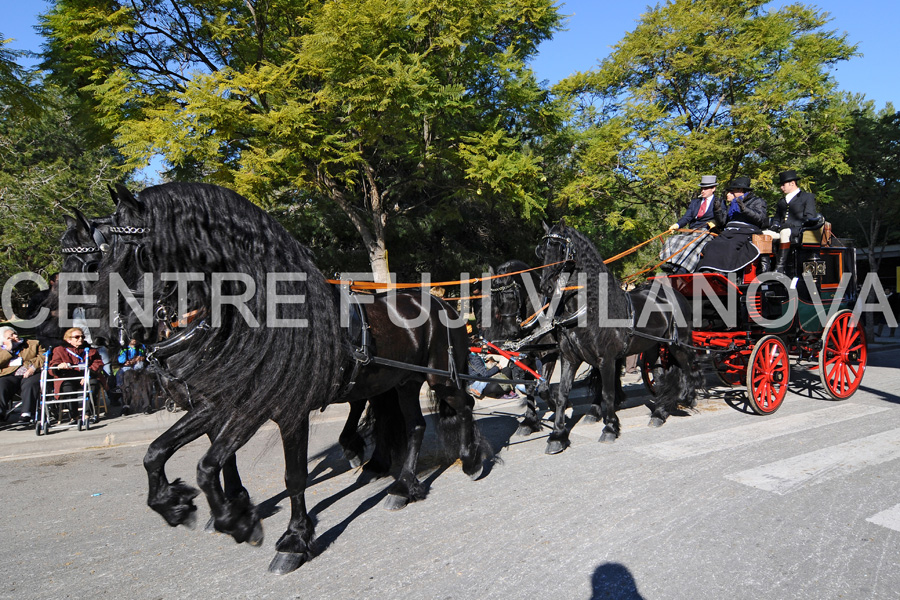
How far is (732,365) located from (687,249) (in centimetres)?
168

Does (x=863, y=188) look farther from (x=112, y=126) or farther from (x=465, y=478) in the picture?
(x=112, y=126)

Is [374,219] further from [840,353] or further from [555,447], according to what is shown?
[840,353]

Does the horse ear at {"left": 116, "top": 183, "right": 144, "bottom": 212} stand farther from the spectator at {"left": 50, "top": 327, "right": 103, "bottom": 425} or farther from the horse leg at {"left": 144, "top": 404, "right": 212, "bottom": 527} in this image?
the spectator at {"left": 50, "top": 327, "right": 103, "bottom": 425}

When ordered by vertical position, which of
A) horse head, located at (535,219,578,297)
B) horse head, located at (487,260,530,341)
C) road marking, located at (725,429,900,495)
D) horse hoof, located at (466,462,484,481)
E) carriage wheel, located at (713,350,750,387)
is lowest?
horse hoof, located at (466,462,484,481)

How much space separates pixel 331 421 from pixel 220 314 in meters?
5.15

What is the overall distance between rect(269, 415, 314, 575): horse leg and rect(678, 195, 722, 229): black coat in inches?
254

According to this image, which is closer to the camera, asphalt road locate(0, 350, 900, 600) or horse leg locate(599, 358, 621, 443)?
asphalt road locate(0, 350, 900, 600)

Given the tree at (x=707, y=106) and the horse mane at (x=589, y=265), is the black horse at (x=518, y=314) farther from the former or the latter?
the tree at (x=707, y=106)

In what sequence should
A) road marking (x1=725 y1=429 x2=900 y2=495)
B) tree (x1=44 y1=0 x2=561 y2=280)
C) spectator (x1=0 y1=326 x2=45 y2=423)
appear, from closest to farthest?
road marking (x1=725 y1=429 x2=900 y2=495)
spectator (x1=0 y1=326 x2=45 y2=423)
tree (x1=44 y1=0 x2=561 y2=280)

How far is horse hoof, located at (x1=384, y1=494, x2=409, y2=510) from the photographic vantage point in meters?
4.43

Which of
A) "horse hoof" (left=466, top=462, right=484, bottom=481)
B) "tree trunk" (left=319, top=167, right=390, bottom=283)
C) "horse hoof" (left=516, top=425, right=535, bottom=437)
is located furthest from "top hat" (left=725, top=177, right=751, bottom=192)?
"tree trunk" (left=319, top=167, right=390, bottom=283)

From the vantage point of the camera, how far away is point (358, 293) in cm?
475

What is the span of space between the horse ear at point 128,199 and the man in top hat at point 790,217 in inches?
289

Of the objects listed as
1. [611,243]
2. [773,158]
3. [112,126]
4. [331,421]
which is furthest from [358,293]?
[611,243]
